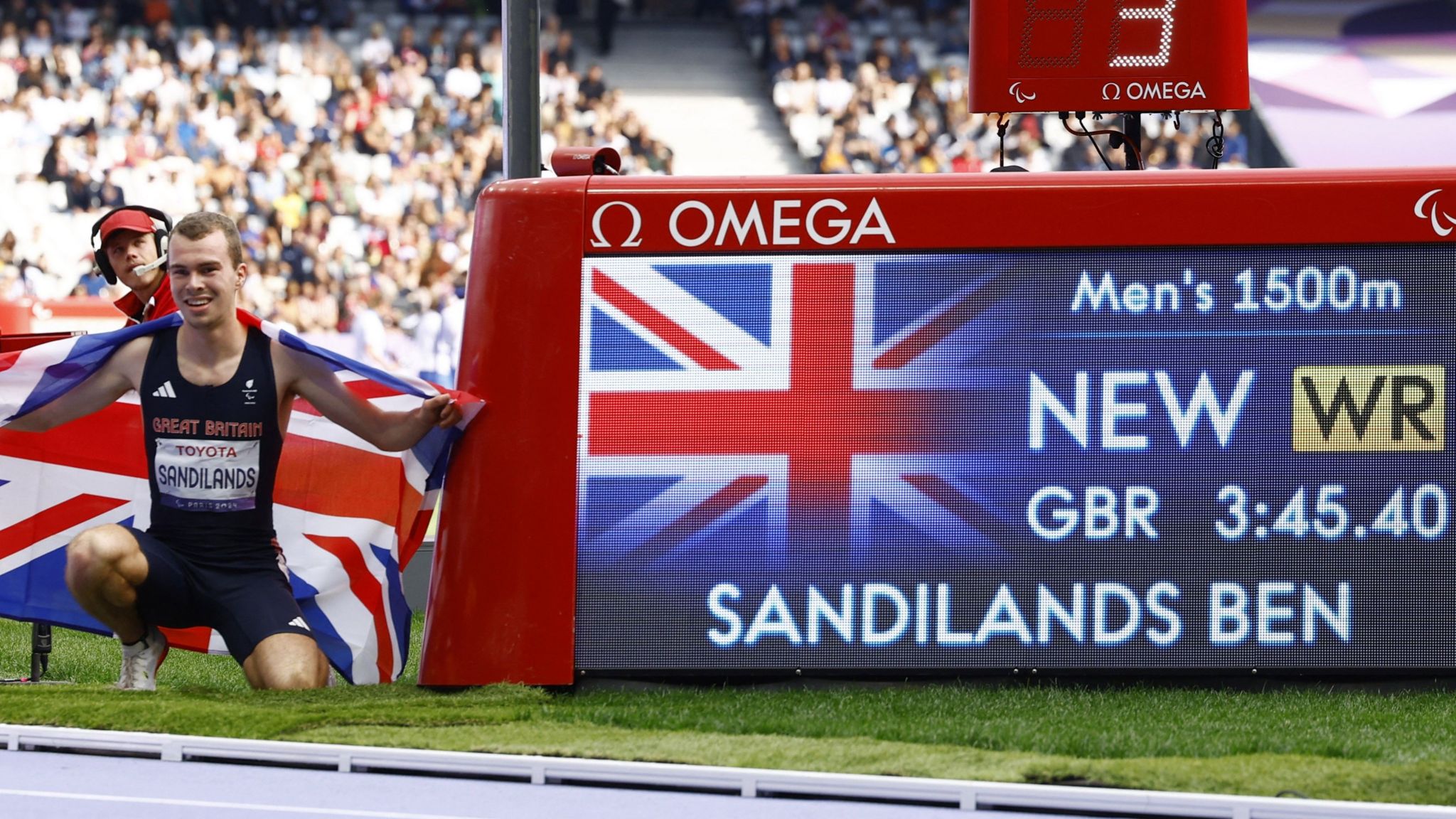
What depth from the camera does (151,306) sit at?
6.45m

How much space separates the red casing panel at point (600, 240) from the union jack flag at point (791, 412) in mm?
67

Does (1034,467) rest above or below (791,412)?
below

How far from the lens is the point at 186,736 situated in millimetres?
4605

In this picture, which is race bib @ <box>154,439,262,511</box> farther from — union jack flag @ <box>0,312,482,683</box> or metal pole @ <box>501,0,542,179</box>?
metal pole @ <box>501,0,542,179</box>

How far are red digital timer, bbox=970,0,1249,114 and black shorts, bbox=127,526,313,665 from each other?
245 cm

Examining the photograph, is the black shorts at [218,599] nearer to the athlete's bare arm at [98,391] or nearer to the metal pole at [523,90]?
the athlete's bare arm at [98,391]

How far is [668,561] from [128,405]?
201 centimetres

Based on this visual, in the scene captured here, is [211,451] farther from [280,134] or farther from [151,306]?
[280,134]

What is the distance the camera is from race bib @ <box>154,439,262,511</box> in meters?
5.69

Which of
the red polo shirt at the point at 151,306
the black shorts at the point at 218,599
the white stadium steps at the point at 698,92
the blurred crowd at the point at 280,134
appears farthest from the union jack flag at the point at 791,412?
the white stadium steps at the point at 698,92

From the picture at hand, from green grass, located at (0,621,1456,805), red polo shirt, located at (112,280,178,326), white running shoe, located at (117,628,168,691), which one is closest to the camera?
green grass, located at (0,621,1456,805)

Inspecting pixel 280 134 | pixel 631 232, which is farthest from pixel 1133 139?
pixel 280 134

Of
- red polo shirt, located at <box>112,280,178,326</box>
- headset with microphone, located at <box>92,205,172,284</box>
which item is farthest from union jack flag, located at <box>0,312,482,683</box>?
headset with microphone, located at <box>92,205,172,284</box>

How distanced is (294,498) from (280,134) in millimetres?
16135
